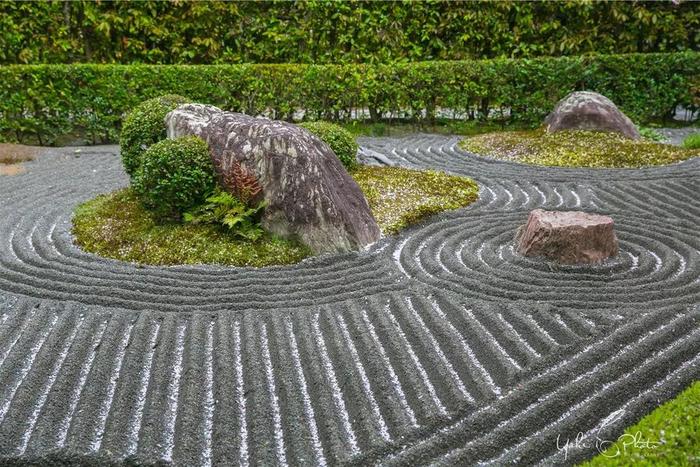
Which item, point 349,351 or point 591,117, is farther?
point 591,117

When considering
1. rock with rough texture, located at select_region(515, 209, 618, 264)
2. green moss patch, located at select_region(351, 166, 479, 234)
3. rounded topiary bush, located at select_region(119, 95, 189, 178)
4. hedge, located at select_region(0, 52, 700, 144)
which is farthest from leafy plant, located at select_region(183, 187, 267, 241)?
hedge, located at select_region(0, 52, 700, 144)

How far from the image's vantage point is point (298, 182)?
605cm

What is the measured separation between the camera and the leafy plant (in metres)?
6.05

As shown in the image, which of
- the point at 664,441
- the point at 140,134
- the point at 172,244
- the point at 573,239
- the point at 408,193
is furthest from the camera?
the point at 408,193

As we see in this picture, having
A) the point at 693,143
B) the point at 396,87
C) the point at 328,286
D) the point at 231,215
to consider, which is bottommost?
the point at 328,286

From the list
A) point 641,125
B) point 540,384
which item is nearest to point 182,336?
point 540,384

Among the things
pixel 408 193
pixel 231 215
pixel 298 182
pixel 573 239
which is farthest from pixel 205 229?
pixel 573 239

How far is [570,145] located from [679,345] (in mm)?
7163

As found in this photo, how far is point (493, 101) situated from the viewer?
13.7 m

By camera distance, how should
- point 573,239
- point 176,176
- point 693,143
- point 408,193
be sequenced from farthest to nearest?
point 693,143 → point 408,193 → point 176,176 → point 573,239

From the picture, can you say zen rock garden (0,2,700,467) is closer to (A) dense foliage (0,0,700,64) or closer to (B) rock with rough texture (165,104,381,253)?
(B) rock with rough texture (165,104,381,253)

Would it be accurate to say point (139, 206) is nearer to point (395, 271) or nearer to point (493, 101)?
point (395, 271)

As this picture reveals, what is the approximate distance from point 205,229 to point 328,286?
68.1 inches

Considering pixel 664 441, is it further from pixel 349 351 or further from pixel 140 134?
pixel 140 134
